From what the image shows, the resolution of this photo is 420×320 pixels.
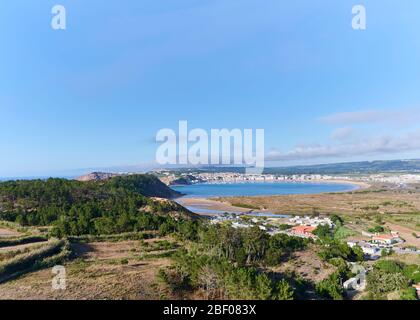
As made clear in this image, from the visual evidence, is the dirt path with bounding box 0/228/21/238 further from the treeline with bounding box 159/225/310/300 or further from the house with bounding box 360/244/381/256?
the house with bounding box 360/244/381/256

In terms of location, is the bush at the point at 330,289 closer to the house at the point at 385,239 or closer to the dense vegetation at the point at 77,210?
the dense vegetation at the point at 77,210

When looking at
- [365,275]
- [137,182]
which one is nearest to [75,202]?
[365,275]

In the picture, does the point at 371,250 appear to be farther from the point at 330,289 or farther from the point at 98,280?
the point at 98,280

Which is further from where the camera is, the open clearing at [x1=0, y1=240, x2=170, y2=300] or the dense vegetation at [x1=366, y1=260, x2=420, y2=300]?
the dense vegetation at [x1=366, y1=260, x2=420, y2=300]

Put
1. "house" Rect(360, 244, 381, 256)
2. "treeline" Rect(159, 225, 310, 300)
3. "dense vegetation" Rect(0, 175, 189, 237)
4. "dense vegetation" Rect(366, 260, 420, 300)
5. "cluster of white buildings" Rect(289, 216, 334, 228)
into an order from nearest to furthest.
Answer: "treeline" Rect(159, 225, 310, 300)
"dense vegetation" Rect(366, 260, 420, 300)
"dense vegetation" Rect(0, 175, 189, 237)
"house" Rect(360, 244, 381, 256)
"cluster of white buildings" Rect(289, 216, 334, 228)

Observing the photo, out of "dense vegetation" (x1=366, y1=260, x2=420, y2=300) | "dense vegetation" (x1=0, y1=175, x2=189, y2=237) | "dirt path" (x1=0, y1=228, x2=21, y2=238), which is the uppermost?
"dense vegetation" (x1=0, y1=175, x2=189, y2=237)

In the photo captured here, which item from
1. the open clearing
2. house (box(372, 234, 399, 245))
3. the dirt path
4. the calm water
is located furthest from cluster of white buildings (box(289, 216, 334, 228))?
the calm water

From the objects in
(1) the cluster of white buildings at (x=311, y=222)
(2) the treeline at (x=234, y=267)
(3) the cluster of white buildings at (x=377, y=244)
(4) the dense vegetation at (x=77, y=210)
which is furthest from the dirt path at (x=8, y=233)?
(1) the cluster of white buildings at (x=311, y=222)

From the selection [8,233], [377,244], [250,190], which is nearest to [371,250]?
[377,244]
